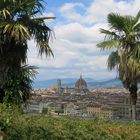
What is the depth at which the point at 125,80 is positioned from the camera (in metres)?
17.8

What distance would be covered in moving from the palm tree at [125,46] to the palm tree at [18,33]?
378cm

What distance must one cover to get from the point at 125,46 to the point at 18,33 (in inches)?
213

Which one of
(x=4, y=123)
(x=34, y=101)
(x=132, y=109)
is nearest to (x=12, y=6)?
(x=34, y=101)

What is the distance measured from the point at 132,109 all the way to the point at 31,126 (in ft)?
21.2

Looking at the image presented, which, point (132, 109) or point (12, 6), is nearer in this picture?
point (12, 6)

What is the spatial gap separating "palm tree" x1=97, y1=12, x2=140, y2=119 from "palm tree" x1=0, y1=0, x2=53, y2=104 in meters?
3.78

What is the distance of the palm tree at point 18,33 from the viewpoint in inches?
552

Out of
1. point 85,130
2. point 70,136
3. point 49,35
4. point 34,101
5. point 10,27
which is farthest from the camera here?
point 34,101

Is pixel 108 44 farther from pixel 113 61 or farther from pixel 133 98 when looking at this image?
pixel 133 98

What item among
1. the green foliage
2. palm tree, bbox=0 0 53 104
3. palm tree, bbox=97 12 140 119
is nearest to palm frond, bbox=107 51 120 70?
palm tree, bbox=97 12 140 119

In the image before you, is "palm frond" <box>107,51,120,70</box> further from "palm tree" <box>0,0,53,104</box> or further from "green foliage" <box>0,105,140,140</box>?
"green foliage" <box>0,105,140,140</box>

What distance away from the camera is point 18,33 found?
13.9 metres

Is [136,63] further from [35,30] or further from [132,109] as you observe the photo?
[35,30]

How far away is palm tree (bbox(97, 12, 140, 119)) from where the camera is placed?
57.2ft
